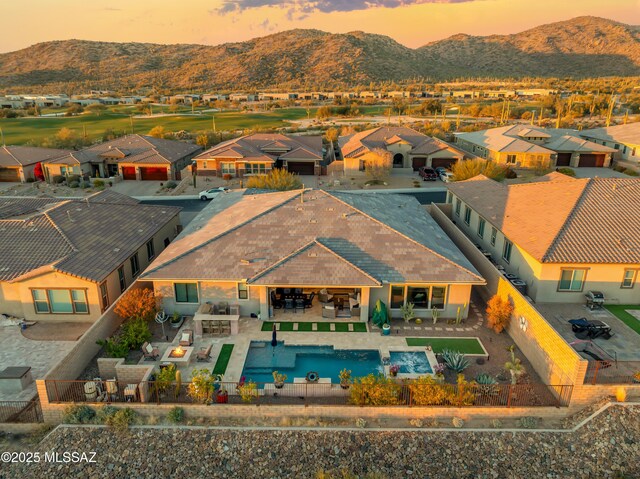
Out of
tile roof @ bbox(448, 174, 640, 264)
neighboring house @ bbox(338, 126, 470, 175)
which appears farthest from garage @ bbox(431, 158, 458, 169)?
tile roof @ bbox(448, 174, 640, 264)

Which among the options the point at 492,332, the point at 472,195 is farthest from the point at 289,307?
the point at 472,195

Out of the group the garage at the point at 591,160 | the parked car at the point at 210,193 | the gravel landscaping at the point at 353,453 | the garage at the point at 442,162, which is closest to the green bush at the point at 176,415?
the gravel landscaping at the point at 353,453

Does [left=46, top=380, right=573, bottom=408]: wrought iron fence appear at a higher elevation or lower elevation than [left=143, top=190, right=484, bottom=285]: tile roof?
lower

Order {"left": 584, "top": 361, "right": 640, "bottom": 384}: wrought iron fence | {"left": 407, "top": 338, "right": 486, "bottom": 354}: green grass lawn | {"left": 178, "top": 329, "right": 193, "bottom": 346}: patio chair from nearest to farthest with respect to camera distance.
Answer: {"left": 584, "top": 361, "right": 640, "bottom": 384}: wrought iron fence, {"left": 178, "top": 329, "right": 193, "bottom": 346}: patio chair, {"left": 407, "top": 338, "right": 486, "bottom": 354}: green grass lawn

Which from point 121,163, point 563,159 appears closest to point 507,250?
point 563,159

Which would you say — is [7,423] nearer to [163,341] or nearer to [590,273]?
[163,341]

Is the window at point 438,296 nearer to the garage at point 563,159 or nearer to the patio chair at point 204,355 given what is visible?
the patio chair at point 204,355

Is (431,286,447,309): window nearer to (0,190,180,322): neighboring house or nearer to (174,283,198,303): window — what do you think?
(174,283,198,303): window
